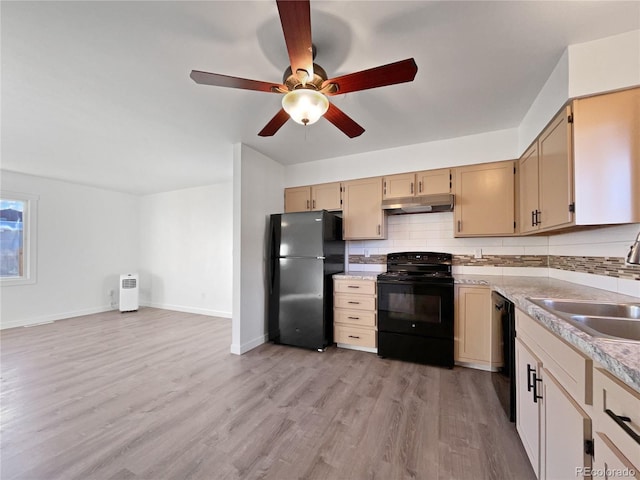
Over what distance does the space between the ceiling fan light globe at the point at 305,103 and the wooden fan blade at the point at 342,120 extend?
0.69 ft

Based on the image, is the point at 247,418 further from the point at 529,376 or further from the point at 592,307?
the point at 592,307

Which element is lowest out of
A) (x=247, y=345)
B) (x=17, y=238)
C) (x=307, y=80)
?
(x=247, y=345)

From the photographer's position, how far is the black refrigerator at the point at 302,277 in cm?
317

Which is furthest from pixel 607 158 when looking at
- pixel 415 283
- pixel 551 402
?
pixel 415 283

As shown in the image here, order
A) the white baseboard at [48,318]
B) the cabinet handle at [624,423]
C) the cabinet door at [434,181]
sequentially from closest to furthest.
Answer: the cabinet handle at [624,423] < the cabinet door at [434,181] < the white baseboard at [48,318]

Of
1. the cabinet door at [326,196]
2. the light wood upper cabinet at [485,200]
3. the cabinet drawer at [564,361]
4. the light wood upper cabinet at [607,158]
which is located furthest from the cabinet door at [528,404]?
the cabinet door at [326,196]

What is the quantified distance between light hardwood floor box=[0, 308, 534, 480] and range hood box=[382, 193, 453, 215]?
1.67 meters

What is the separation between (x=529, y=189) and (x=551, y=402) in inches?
74.1

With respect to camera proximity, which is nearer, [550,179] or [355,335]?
[550,179]

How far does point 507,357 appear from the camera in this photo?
174 cm

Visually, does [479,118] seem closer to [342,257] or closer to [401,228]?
[401,228]

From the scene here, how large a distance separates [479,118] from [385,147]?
104cm

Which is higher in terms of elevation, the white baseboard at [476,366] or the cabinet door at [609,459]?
the cabinet door at [609,459]

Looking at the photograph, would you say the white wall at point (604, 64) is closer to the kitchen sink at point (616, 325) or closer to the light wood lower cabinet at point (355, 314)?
the kitchen sink at point (616, 325)
